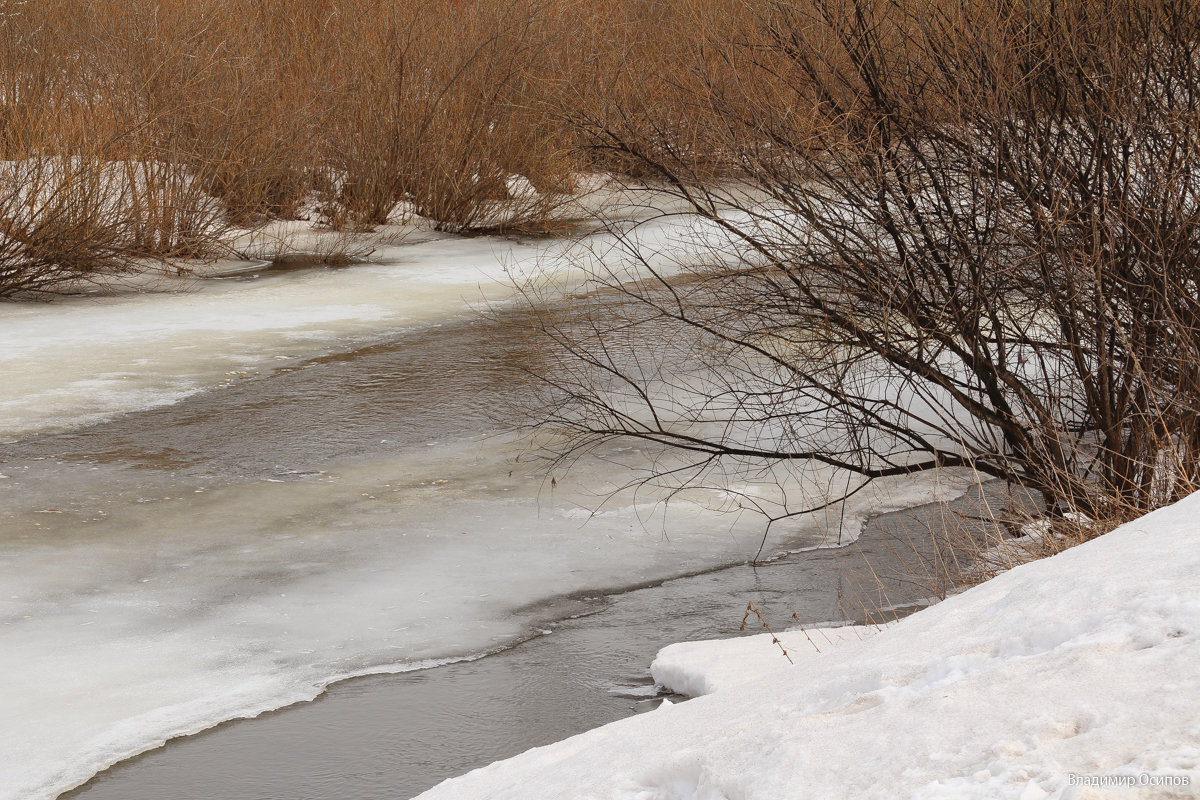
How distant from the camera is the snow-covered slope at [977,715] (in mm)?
2107

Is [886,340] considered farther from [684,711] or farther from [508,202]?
[508,202]

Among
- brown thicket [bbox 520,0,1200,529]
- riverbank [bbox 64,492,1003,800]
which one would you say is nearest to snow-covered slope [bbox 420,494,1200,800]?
riverbank [bbox 64,492,1003,800]

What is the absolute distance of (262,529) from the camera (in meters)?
5.91

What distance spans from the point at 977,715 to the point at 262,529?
4194 mm

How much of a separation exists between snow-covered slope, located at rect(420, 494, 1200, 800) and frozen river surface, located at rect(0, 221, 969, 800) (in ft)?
5.31

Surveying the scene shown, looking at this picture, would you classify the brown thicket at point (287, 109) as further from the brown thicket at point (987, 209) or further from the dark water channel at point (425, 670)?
the brown thicket at point (987, 209)

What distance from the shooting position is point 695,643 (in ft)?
15.5

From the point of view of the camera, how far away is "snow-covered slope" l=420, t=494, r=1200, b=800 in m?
2.11

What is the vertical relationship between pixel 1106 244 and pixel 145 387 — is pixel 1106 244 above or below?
above

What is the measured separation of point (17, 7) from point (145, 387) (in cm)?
1148

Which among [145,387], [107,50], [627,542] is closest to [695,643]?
[627,542]

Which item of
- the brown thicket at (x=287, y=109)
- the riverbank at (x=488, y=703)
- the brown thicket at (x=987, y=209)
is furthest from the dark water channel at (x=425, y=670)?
the brown thicket at (x=287, y=109)

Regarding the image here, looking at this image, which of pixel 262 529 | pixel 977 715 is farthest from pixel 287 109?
pixel 977 715

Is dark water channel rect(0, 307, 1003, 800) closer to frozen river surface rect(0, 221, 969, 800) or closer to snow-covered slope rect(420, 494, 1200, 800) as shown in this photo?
frozen river surface rect(0, 221, 969, 800)
